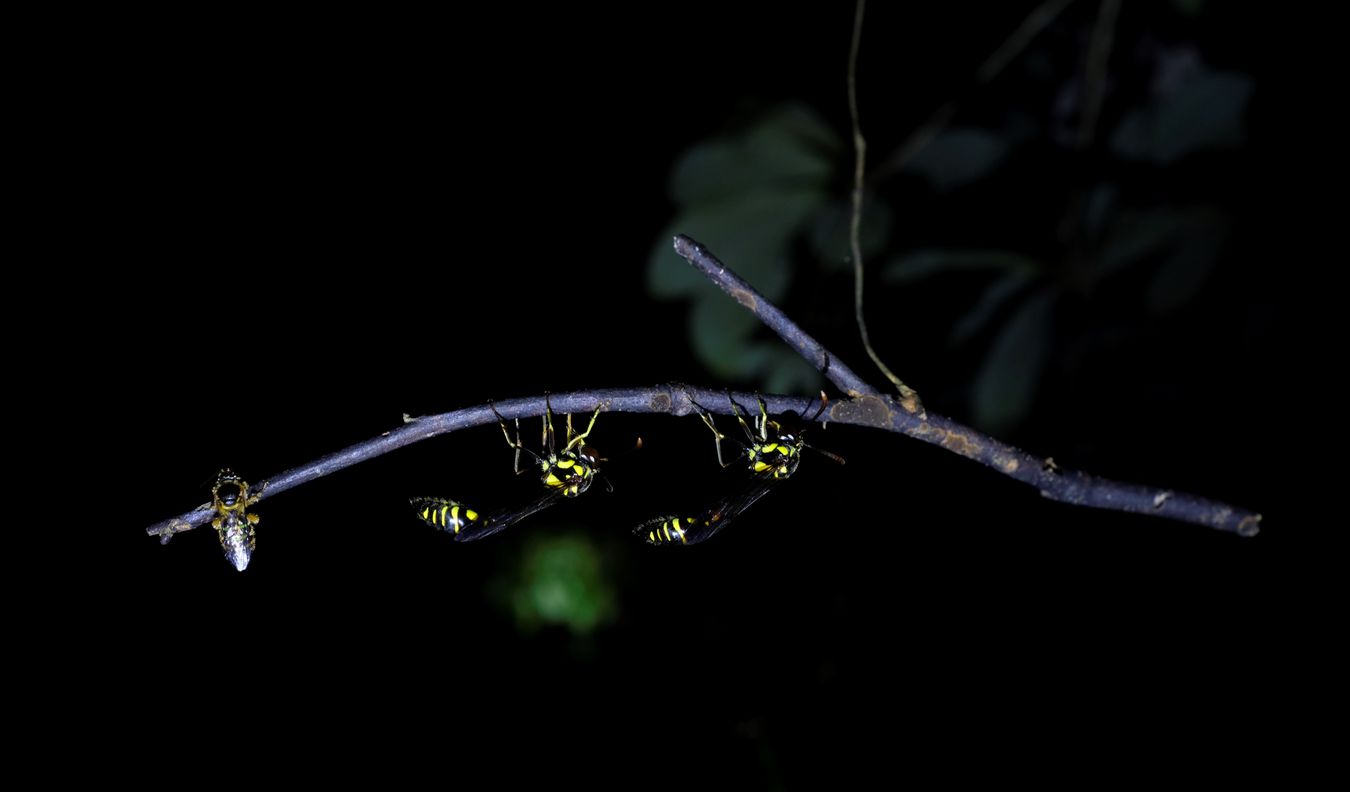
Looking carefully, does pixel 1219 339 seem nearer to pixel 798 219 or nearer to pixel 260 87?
pixel 798 219

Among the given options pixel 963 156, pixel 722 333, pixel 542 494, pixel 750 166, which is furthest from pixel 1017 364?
pixel 542 494

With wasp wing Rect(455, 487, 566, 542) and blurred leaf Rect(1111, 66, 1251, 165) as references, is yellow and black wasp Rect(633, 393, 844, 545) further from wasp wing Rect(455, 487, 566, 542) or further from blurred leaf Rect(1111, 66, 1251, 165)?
blurred leaf Rect(1111, 66, 1251, 165)

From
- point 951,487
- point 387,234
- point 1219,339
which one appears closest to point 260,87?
point 387,234

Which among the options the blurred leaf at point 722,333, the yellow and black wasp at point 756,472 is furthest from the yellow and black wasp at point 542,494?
the blurred leaf at point 722,333

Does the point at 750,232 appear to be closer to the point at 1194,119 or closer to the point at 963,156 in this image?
the point at 963,156

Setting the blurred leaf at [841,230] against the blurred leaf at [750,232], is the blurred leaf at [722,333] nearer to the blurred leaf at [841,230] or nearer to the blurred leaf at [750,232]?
the blurred leaf at [750,232]
